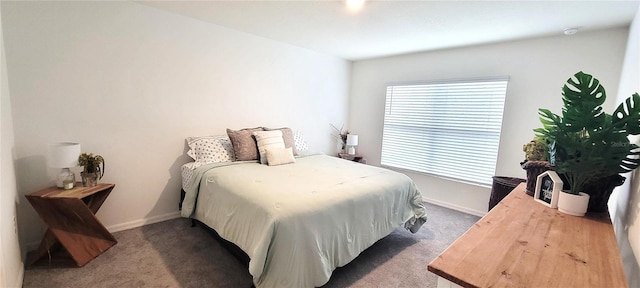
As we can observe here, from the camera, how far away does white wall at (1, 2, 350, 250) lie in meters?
2.13

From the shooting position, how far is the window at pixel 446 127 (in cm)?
331

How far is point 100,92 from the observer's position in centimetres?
241

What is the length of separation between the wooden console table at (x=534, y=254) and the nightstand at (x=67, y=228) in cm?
258

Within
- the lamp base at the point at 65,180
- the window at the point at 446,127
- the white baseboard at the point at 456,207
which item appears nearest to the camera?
the lamp base at the point at 65,180

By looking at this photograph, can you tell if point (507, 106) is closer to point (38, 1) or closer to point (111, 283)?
point (111, 283)

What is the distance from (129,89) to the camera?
2.55m

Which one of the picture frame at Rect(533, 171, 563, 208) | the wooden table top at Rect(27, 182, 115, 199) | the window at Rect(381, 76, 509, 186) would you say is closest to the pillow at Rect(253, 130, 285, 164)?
the wooden table top at Rect(27, 182, 115, 199)

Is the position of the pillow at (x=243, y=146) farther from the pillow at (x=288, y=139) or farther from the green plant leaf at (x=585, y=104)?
the green plant leaf at (x=585, y=104)

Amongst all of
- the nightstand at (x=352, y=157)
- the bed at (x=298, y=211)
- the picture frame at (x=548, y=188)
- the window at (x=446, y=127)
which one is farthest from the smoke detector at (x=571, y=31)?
the nightstand at (x=352, y=157)

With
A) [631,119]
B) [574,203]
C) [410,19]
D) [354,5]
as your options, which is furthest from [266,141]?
[631,119]

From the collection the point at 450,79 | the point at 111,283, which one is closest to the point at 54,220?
the point at 111,283

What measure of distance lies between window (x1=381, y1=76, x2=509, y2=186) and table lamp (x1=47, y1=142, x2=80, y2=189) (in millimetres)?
3822

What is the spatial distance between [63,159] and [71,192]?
0.89ft

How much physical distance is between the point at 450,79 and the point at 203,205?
3.41m
